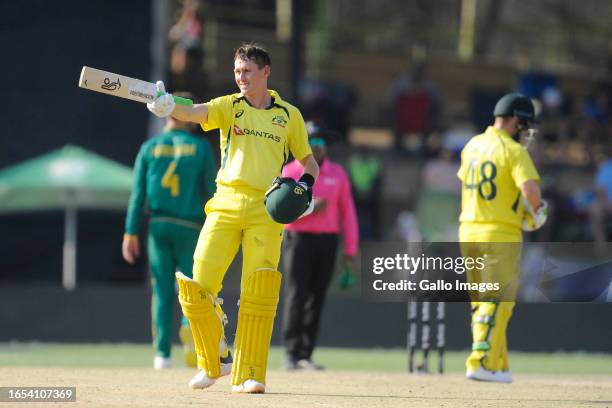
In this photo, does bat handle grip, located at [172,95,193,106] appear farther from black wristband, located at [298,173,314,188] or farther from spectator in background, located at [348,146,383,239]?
spectator in background, located at [348,146,383,239]

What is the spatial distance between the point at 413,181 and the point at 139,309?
5711 millimetres

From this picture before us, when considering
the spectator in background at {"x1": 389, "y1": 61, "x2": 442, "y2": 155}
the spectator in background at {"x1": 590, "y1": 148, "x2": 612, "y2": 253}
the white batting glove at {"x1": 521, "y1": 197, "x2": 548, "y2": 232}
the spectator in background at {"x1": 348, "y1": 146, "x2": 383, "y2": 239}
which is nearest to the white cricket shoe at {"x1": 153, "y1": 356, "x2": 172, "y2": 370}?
the white batting glove at {"x1": 521, "y1": 197, "x2": 548, "y2": 232}

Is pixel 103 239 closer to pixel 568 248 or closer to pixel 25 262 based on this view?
pixel 25 262

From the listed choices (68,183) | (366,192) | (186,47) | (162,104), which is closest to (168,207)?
(162,104)

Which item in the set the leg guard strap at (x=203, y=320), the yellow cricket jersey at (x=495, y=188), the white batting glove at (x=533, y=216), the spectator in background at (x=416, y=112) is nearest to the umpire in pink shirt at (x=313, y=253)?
the yellow cricket jersey at (x=495, y=188)

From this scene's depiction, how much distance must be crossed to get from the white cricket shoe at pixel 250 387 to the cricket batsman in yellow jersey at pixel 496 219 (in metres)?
2.52

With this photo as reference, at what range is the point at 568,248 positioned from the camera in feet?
54.5

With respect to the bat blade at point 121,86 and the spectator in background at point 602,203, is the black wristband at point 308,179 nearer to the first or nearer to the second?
the bat blade at point 121,86

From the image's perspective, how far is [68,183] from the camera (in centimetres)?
1834

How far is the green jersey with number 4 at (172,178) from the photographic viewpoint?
12.4 m

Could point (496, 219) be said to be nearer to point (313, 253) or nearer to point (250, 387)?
point (313, 253)

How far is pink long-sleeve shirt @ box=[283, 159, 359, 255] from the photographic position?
42.8ft

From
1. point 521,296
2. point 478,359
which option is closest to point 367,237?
point 521,296

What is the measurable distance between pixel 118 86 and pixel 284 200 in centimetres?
126
